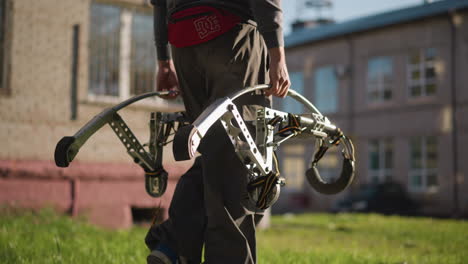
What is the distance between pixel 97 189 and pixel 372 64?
20.6 m

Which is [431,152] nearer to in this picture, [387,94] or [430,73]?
[430,73]

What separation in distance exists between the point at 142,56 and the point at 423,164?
58.4ft

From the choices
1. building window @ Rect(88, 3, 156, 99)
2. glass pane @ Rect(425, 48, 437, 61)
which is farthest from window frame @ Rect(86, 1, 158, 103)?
glass pane @ Rect(425, 48, 437, 61)

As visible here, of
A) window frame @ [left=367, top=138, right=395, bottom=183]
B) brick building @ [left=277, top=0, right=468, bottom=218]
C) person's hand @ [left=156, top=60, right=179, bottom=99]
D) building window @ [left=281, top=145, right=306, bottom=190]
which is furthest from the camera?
building window @ [left=281, top=145, right=306, bottom=190]

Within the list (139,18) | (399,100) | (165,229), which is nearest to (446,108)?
(399,100)

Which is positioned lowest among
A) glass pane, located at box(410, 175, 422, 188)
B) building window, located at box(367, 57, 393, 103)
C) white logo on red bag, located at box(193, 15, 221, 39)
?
glass pane, located at box(410, 175, 422, 188)

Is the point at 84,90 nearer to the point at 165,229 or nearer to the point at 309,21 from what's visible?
the point at 165,229

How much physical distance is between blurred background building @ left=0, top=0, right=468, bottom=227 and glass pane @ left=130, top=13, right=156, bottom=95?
0.05ft

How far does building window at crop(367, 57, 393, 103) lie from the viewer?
25.0m

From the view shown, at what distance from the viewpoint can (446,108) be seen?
75.8 feet

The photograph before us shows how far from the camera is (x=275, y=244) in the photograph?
673cm

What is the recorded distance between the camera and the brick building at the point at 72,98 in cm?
652

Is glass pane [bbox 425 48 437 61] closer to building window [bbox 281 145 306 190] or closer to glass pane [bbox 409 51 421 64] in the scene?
glass pane [bbox 409 51 421 64]

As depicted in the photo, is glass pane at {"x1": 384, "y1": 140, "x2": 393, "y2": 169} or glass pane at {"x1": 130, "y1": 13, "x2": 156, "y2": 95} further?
glass pane at {"x1": 384, "y1": 140, "x2": 393, "y2": 169}
